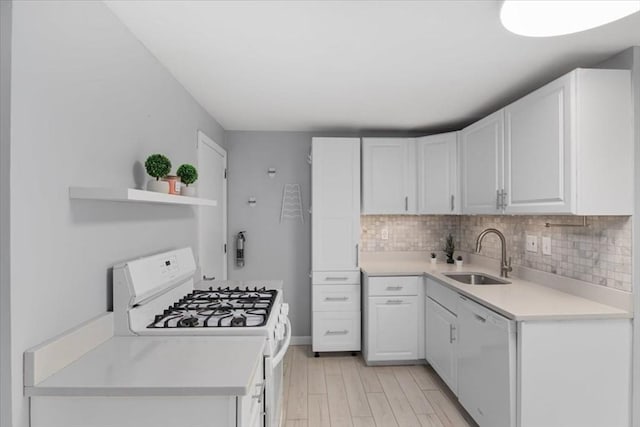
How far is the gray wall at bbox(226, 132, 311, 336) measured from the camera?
412 centimetres

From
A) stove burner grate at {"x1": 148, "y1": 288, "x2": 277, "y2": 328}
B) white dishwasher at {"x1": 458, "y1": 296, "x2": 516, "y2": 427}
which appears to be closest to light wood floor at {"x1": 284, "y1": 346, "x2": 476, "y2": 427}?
white dishwasher at {"x1": 458, "y1": 296, "x2": 516, "y2": 427}

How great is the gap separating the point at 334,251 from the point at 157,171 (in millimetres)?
2189

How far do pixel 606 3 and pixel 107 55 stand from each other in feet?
5.83

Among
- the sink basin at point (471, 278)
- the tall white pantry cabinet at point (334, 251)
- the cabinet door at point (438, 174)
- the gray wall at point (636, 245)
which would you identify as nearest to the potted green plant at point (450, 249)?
the cabinet door at point (438, 174)

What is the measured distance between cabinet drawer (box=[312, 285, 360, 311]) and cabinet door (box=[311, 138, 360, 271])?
184 millimetres

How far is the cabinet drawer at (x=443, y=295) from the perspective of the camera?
2.83 metres

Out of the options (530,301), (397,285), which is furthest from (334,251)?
(530,301)

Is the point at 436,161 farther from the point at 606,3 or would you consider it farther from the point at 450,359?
the point at 606,3

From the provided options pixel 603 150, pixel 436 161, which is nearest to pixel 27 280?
pixel 603 150

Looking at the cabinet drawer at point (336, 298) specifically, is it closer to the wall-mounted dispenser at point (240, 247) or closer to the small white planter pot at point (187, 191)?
the wall-mounted dispenser at point (240, 247)

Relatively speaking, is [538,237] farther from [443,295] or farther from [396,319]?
[396,319]

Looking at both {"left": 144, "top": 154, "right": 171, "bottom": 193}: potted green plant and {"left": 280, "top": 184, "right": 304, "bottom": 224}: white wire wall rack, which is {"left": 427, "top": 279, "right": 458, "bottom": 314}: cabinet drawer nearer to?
{"left": 280, "top": 184, "right": 304, "bottom": 224}: white wire wall rack

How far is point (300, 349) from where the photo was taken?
400 centimetres

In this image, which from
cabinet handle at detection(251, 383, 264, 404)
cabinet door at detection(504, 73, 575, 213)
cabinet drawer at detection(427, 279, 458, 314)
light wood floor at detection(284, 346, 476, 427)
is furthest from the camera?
cabinet drawer at detection(427, 279, 458, 314)
